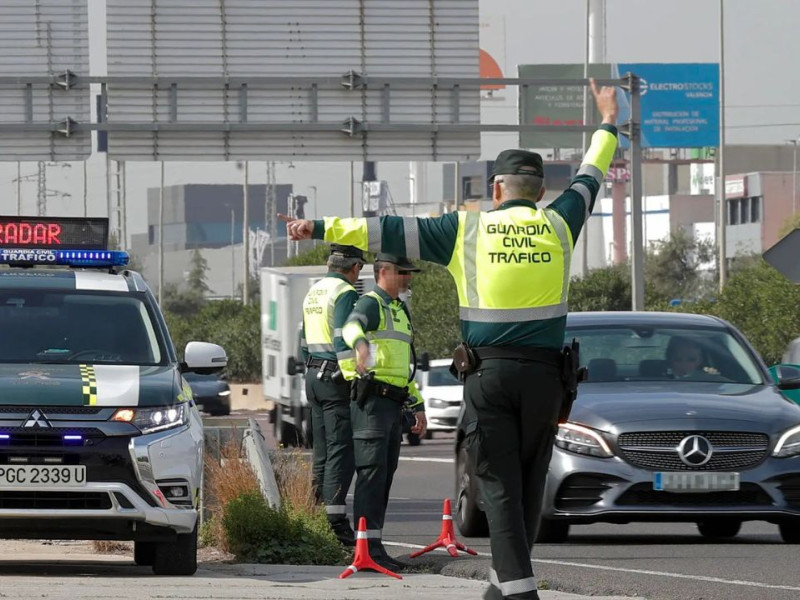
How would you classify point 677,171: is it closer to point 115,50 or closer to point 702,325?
point 115,50

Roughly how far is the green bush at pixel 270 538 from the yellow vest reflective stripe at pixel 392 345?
3.75 ft

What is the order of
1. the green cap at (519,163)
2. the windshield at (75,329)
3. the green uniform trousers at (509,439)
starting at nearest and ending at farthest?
1. the green uniform trousers at (509,439)
2. the green cap at (519,163)
3. the windshield at (75,329)

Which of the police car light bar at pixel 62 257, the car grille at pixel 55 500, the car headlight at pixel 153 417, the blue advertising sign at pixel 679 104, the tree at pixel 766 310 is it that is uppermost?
the blue advertising sign at pixel 679 104

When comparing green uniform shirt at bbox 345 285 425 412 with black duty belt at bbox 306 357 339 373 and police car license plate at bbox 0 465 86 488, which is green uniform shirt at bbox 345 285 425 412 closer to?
black duty belt at bbox 306 357 339 373

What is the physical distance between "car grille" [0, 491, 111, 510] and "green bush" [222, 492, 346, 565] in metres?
1.57

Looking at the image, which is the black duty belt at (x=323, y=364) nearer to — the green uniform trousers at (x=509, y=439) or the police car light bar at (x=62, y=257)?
the police car light bar at (x=62, y=257)

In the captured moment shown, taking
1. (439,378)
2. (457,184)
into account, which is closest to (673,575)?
(439,378)

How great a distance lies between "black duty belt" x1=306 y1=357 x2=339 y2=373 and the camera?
12.2 m

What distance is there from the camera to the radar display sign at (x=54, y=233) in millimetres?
11820

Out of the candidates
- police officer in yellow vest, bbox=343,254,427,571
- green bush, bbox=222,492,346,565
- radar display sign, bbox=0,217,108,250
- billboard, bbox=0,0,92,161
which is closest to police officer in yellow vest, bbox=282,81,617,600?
police officer in yellow vest, bbox=343,254,427,571

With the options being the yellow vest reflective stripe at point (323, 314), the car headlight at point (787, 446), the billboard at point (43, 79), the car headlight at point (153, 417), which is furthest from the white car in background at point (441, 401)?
the car headlight at point (153, 417)

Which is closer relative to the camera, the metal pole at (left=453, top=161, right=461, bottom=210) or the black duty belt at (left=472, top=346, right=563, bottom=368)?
the black duty belt at (left=472, top=346, right=563, bottom=368)

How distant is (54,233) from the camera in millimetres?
11906

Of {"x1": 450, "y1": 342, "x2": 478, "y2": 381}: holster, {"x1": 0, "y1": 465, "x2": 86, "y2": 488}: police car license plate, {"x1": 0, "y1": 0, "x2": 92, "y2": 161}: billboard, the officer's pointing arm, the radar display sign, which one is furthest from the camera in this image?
{"x1": 0, "y1": 0, "x2": 92, "y2": 161}: billboard
